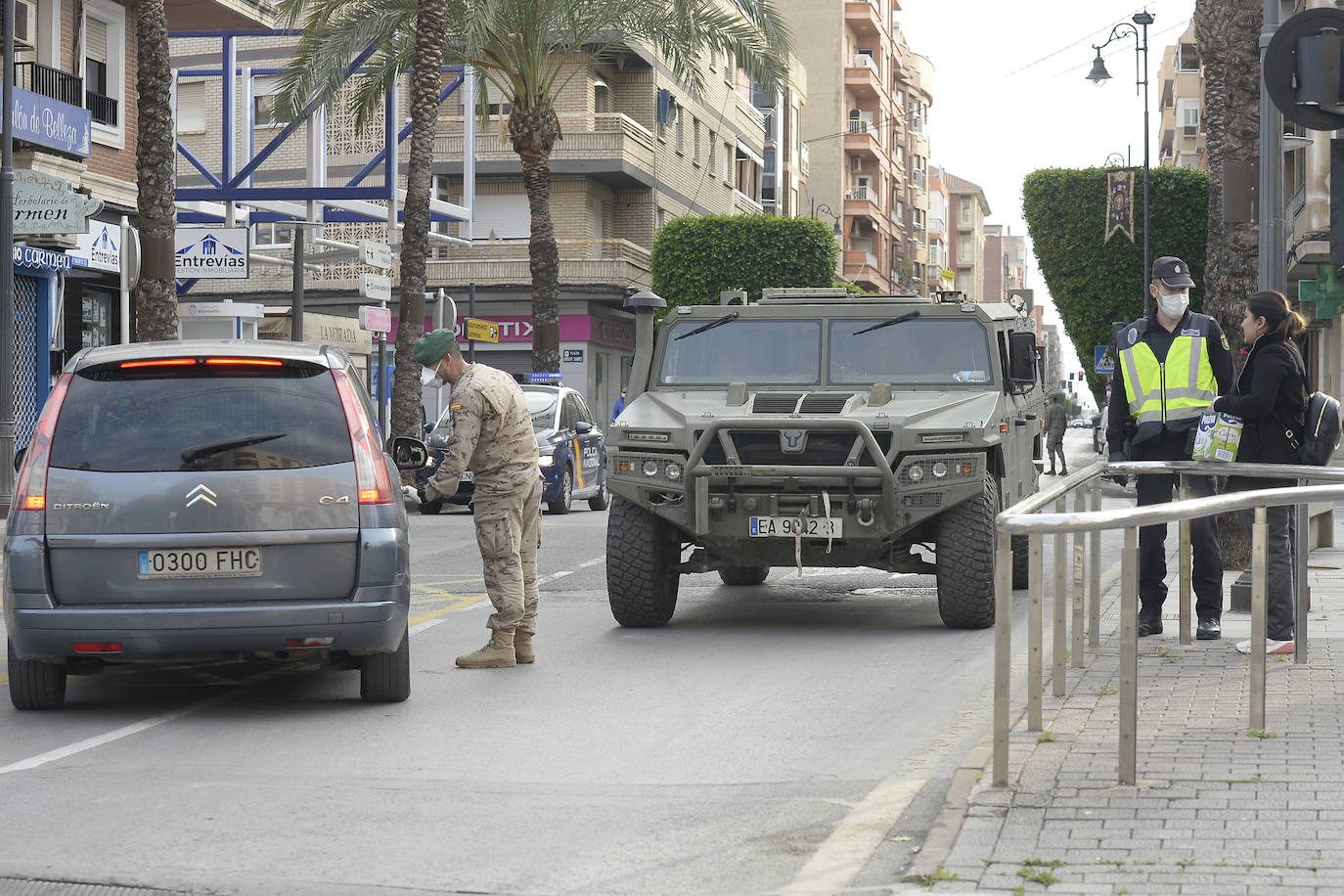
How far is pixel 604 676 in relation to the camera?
31.2 feet

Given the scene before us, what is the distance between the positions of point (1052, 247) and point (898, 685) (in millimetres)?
50742

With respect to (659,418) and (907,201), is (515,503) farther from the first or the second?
(907,201)

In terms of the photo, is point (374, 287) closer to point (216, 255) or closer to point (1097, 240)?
Answer: point (216, 255)

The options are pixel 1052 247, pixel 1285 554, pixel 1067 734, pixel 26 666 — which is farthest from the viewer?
pixel 1052 247

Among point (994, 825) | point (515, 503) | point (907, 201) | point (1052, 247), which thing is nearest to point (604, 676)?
point (515, 503)

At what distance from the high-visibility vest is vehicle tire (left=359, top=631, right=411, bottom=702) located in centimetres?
409

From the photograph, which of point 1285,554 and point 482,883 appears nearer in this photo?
point 482,883

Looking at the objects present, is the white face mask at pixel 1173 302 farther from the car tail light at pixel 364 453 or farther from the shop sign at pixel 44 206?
the shop sign at pixel 44 206

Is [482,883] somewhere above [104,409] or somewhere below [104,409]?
below

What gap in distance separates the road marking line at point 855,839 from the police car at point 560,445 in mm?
16039

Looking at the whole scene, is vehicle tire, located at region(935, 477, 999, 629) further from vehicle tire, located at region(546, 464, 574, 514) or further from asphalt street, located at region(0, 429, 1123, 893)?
vehicle tire, located at region(546, 464, 574, 514)

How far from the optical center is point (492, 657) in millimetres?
9797

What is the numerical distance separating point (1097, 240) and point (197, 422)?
5207 cm

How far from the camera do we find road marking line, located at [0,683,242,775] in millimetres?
7027
